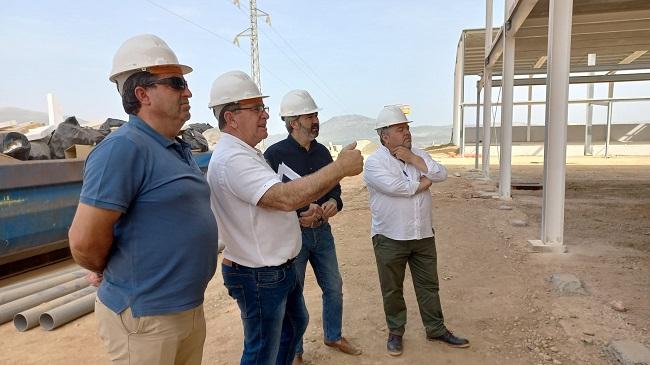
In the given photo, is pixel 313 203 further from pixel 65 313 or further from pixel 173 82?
pixel 65 313

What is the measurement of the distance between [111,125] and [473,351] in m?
6.22

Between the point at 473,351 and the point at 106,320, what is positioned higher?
the point at 106,320

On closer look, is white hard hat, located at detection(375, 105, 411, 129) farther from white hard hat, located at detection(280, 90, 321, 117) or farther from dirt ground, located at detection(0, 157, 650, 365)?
dirt ground, located at detection(0, 157, 650, 365)

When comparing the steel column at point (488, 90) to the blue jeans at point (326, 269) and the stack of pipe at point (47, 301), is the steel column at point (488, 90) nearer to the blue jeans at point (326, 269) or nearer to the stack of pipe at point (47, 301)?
the blue jeans at point (326, 269)

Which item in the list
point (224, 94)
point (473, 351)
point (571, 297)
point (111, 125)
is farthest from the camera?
point (111, 125)

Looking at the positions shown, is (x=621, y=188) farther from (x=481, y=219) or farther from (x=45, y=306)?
(x=45, y=306)

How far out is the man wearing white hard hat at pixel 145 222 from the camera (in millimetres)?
1542

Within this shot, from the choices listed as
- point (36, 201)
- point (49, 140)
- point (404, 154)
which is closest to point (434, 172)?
point (404, 154)

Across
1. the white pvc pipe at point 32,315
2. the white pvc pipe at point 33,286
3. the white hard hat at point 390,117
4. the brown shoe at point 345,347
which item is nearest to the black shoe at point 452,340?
the brown shoe at point 345,347

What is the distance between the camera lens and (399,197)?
11.4 feet

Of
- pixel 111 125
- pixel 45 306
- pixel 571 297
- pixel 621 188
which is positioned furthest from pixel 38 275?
pixel 621 188

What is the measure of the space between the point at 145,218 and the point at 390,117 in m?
2.31

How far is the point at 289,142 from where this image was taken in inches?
140

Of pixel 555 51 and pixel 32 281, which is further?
pixel 555 51
